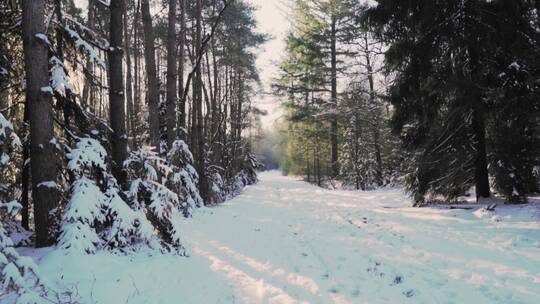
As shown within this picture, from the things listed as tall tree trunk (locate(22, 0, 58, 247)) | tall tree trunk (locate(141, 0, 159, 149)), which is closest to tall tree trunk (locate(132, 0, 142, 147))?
tall tree trunk (locate(141, 0, 159, 149))

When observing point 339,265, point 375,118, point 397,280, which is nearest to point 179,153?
point 339,265

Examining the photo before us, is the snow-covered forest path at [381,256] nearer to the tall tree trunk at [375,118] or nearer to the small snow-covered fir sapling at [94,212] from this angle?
the small snow-covered fir sapling at [94,212]

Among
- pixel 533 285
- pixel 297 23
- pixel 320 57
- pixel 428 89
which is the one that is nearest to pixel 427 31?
pixel 428 89

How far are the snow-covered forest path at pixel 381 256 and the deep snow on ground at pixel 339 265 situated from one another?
1cm

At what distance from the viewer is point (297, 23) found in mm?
23281

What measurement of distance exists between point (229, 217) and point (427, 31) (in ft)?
22.4

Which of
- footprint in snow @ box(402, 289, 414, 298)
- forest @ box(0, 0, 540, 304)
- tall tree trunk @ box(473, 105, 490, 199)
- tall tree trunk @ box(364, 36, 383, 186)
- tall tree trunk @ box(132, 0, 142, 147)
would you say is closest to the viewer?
footprint in snow @ box(402, 289, 414, 298)

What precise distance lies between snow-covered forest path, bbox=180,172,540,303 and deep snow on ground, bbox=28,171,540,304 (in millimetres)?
13

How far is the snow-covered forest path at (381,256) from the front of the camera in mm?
4055

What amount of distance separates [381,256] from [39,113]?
5.15 metres

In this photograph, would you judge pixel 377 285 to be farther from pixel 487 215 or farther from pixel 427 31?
pixel 427 31

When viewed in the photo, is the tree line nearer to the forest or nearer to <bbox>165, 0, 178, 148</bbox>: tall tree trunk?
the forest

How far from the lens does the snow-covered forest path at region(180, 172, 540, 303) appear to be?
4055 mm

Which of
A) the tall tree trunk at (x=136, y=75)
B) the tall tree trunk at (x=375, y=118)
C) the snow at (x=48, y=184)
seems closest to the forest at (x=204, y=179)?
the snow at (x=48, y=184)
